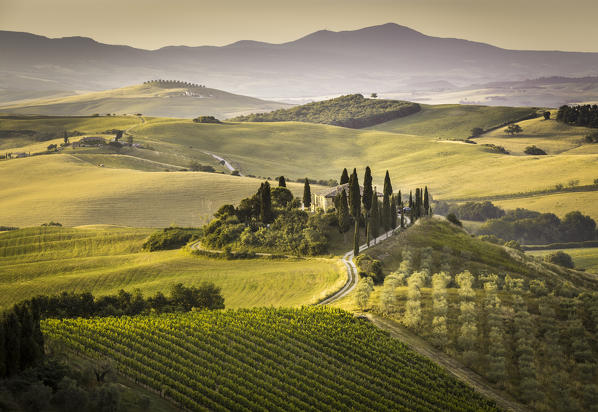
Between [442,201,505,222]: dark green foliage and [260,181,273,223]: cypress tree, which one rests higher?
[260,181,273,223]: cypress tree

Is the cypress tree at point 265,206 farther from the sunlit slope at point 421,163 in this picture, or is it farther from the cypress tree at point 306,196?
the sunlit slope at point 421,163

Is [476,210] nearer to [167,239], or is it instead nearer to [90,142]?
[167,239]

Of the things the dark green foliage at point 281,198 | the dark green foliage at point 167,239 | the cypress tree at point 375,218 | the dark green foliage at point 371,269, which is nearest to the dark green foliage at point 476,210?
the cypress tree at point 375,218

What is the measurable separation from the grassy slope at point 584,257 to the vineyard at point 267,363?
64328 millimetres

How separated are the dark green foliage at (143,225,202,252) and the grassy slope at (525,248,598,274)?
203 ft

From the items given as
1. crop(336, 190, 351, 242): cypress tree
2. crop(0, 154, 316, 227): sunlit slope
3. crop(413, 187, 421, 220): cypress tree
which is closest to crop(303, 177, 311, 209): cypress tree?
crop(336, 190, 351, 242): cypress tree

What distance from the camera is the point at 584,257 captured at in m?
99.1

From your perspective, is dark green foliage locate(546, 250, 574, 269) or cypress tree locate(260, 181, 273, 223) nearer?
cypress tree locate(260, 181, 273, 223)

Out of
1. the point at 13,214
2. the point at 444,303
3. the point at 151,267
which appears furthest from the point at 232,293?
the point at 13,214

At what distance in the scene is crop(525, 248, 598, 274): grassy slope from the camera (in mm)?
92012

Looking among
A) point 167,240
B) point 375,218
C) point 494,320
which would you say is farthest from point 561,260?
point 167,240

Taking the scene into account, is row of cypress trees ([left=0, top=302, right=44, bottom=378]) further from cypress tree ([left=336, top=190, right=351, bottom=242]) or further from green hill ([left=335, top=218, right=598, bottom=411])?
cypress tree ([left=336, top=190, right=351, bottom=242])

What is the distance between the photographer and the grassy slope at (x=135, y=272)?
53656 millimetres

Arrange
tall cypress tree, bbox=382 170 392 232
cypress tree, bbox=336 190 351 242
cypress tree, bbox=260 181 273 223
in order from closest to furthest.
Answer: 1. cypress tree, bbox=336 190 351 242
2. cypress tree, bbox=260 181 273 223
3. tall cypress tree, bbox=382 170 392 232
